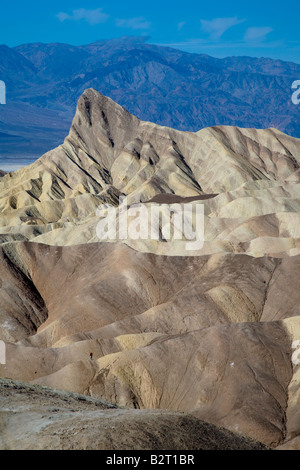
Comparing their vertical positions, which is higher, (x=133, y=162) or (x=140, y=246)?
(x=133, y=162)

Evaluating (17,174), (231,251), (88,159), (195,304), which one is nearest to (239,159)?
(88,159)

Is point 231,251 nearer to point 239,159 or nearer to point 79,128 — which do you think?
point 239,159

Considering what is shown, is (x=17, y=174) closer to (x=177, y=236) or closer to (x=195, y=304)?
(x=177, y=236)

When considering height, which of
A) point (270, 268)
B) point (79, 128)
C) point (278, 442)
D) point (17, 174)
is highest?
point (79, 128)

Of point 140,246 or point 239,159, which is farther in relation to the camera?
point 239,159

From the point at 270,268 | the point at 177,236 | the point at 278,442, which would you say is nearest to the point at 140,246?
the point at 177,236

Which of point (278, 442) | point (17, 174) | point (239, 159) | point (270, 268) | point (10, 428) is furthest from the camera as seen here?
point (17, 174)

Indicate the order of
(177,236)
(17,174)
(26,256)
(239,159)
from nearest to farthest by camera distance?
(26,256) → (177,236) → (239,159) → (17,174)
